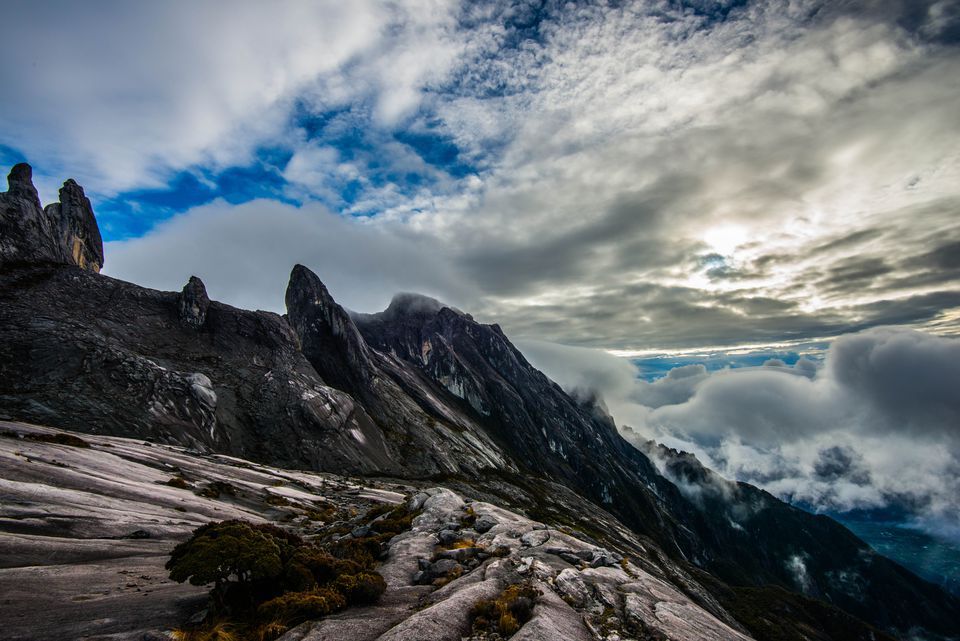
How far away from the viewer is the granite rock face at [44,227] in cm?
11075

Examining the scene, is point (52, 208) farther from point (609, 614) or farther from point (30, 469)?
point (609, 614)

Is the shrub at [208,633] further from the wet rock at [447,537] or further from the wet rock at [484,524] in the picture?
the wet rock at [484,524]

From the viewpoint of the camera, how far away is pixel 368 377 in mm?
190375

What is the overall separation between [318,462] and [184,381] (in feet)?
134

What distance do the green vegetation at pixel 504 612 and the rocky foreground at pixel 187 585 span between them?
0.52 m

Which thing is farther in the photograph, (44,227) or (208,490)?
(44,227)

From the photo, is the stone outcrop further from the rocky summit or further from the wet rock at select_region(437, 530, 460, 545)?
the wet rock at select_region(437, 530, 460, 545)

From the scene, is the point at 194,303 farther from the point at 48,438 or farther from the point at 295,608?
the point at 295,608

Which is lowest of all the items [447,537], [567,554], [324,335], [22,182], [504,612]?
[447,537]

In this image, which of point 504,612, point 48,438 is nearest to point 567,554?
point 504,612

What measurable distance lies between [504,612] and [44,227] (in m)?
183

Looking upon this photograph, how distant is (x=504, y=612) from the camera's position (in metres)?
18.0

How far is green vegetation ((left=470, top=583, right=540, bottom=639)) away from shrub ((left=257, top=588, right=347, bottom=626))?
7051 mm

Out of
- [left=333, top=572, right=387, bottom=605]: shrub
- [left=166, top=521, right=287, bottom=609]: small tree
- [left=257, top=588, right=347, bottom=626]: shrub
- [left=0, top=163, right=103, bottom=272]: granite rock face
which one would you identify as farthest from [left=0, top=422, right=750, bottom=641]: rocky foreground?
[left=0, top=163, right=103, bottom=272]: granite rock face
